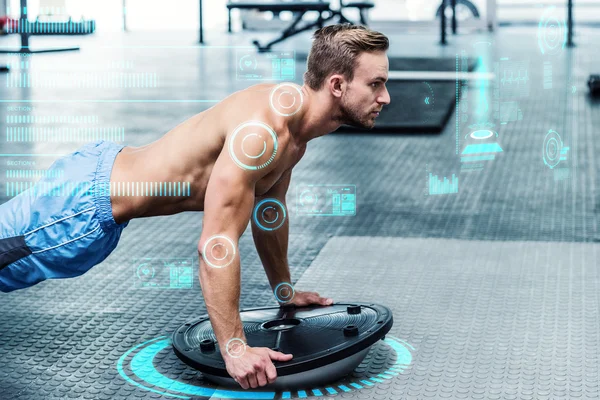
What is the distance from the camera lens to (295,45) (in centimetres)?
924

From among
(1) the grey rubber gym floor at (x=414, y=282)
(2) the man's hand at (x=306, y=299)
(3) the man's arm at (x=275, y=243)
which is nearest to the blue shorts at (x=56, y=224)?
(1) the grey rubber gym floor at (x=414, y=282)

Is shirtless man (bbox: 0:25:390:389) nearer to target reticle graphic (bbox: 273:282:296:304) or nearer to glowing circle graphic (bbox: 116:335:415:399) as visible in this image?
glowing circle graphic (bbox: 116:335:415:399)

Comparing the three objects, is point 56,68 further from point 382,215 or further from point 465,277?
point 465,277

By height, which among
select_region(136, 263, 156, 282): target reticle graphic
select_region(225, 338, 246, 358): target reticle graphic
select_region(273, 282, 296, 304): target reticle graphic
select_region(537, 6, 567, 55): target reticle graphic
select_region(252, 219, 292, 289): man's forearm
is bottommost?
select_region(136, 263, 156, 282): target reticle graphic

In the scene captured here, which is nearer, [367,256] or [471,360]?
[471,360]

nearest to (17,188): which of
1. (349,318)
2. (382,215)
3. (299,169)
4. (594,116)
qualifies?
(299,169)

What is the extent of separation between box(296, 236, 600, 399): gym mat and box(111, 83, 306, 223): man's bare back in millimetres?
525

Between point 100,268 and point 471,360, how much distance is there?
4.13 feet
